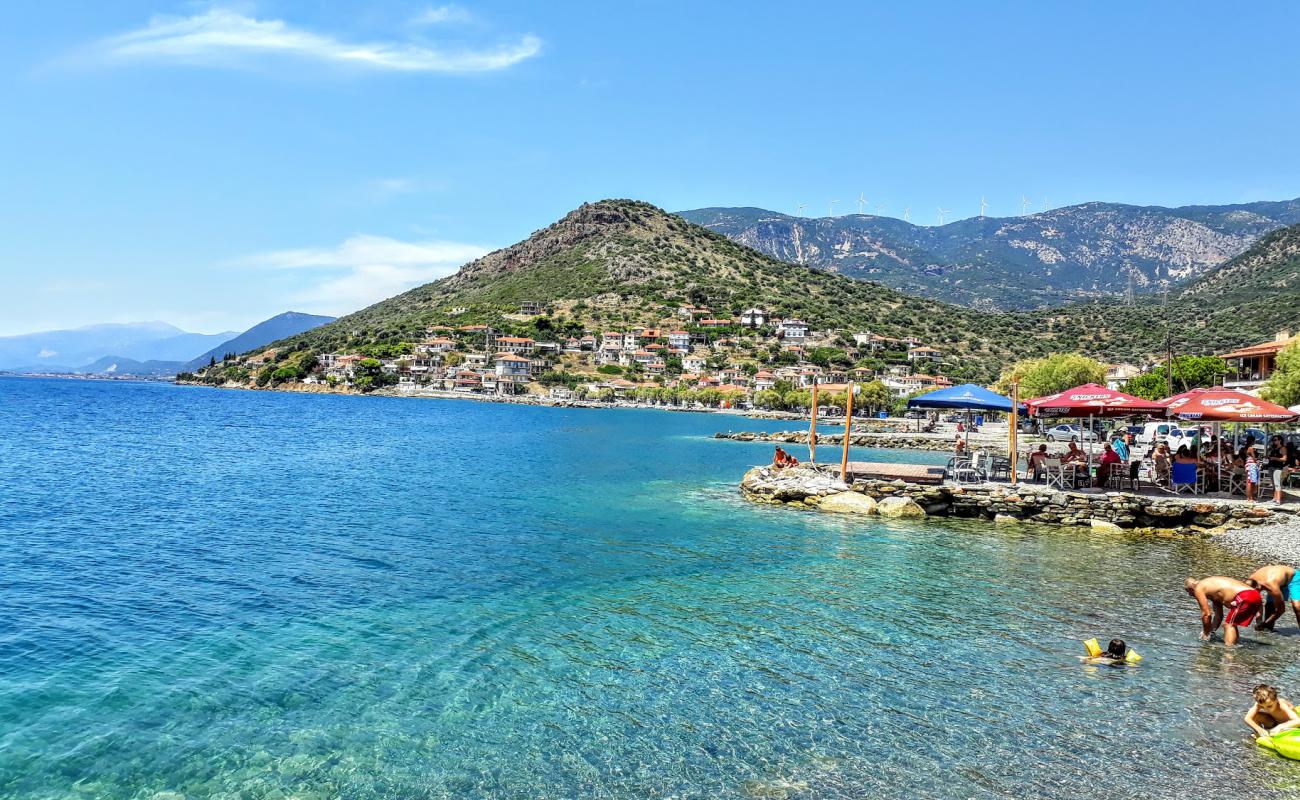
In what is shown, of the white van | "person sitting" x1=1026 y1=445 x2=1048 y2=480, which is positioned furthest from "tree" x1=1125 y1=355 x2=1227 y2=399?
"person sitting" x1=1026 y1=445 x2=1048 y2=480

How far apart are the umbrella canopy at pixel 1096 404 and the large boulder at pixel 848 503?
5981mm

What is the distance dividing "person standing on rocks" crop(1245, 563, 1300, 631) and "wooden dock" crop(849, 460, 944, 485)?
1215cm

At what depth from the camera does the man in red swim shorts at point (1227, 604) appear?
37.7ft

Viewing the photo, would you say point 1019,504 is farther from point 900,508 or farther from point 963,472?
point 900,508

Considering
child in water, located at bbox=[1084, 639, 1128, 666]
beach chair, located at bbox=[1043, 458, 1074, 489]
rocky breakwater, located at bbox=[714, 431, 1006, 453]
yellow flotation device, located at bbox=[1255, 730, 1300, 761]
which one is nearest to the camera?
yellow flotation device, located at bbox=[1255, 730, 1300, 761]

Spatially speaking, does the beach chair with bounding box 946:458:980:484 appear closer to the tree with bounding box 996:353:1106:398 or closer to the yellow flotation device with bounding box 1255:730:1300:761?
the yellow flotation device with bounding box 1255:730:1300:761

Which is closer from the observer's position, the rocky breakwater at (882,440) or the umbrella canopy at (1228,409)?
the umbrella canopy at (1228,409)

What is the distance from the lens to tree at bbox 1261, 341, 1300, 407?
37.3 meters

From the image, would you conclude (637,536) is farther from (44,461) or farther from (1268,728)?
(44,461)

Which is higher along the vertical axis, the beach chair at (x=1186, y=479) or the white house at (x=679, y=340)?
the white house at (x=679, y=340)

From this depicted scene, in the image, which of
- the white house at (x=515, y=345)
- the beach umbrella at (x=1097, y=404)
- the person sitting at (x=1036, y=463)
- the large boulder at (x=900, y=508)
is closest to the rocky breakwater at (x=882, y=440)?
the person sitting at (x=1036, y=463)

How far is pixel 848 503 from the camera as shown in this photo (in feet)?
81.6

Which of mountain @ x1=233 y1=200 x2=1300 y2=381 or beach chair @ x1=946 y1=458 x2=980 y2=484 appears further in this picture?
mountain @ x1=233 y1=200 x2=1300 y2=381

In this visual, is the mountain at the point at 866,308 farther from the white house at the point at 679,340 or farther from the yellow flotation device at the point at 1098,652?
the yellow flotation device at the point at 1098,652
